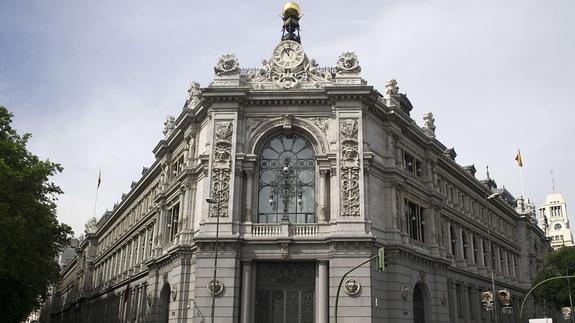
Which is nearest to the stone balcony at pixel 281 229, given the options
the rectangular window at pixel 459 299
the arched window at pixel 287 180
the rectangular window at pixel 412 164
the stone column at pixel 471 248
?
the arched window at pixel 287 180

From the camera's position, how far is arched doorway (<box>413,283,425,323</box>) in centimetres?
4150

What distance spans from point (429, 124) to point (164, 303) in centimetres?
2800

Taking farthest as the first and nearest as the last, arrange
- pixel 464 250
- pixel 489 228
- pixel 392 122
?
pixel 489 228, pixel 464 250, pixel 392 122

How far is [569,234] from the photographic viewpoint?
15738 centimetres

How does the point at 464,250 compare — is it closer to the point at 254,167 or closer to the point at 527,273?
the point at 527,273

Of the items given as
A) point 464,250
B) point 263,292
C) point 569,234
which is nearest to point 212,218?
point 263,292

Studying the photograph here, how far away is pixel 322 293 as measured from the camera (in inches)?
1383

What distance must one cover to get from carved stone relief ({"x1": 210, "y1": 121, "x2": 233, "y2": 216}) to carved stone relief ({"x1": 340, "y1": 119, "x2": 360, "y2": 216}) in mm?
7707

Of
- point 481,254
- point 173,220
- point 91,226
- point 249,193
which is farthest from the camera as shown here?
point 91,226

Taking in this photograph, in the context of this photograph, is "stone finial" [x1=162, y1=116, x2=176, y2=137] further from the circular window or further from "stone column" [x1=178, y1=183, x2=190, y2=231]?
the circular window

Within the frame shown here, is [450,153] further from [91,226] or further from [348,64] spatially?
[91,226]

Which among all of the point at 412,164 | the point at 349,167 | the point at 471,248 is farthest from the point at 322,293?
the point at 471,248

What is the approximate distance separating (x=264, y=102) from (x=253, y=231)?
29.9 feet

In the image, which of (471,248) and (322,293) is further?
(471,248)
